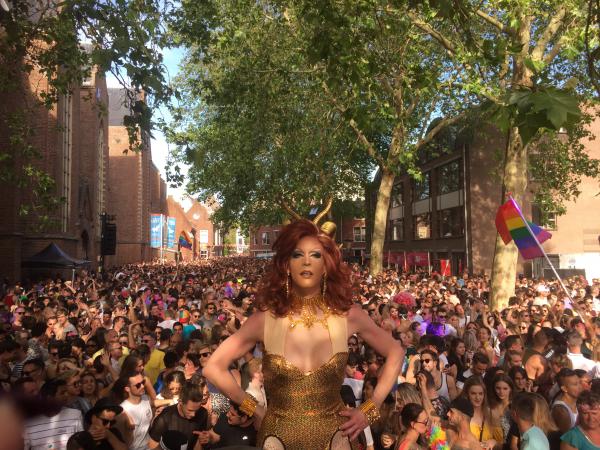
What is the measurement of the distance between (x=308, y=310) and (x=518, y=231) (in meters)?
10.2

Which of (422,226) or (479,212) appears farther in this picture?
(422,226)

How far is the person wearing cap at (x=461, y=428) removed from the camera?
5.29 metres

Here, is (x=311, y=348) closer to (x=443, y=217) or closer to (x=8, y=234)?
(x=8, y=234)

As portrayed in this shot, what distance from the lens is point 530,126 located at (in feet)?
11.4

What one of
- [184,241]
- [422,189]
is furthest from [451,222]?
[184,241]

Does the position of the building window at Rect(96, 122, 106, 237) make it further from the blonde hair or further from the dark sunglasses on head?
the blonde hair

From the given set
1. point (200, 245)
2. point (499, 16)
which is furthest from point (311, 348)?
point (200, 245)

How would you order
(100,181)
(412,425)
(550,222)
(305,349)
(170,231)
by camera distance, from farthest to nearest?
(170,231) → (100,181) → (550,222) → (412,425) → (305,349)

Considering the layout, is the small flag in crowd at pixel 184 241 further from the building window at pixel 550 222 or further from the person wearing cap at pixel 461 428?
the person wearing cap at pixel 461 428

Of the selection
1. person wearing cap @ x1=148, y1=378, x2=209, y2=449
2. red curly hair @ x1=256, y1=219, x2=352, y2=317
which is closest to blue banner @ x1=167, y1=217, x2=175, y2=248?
person wearing cap @ x1=148, y1=378, x2=209, y2=449

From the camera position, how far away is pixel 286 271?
11.4 ft

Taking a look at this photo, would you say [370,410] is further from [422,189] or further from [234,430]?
[422,189]

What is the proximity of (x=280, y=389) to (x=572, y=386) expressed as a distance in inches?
147

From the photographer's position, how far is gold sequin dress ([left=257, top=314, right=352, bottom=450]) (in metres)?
3.12
